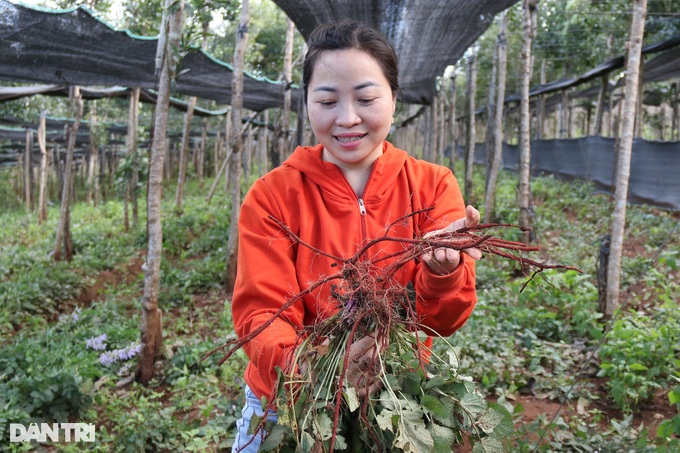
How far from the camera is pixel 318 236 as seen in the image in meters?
1.51

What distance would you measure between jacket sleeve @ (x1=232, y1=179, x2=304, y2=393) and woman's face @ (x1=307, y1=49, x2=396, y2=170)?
0.24 meters

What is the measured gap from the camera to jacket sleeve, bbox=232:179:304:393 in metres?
1.35

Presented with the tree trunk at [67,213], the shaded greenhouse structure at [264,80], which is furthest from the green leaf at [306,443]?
the tree trunk at [67,213]

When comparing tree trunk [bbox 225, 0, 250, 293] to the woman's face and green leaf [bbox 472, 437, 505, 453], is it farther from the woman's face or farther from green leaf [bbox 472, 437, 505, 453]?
green leaf [bbox 472, 437, 505, 453]

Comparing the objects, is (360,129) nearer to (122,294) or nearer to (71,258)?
(122,294)

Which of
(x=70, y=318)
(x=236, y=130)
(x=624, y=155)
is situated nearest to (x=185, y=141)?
(x=236, y=130)

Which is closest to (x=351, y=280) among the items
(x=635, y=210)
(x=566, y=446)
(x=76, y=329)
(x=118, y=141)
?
(x=566, y=446)

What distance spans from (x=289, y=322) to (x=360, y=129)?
1.75ft

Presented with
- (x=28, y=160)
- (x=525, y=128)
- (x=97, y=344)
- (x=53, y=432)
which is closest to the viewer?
(x=53, y=432)

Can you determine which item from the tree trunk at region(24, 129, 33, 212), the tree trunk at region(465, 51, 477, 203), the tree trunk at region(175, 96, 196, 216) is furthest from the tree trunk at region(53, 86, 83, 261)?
the tree trunk at region(465, 51, 477, 203)

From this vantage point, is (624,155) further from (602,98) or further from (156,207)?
(602,98)

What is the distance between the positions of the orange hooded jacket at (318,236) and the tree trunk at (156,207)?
3.00 metres

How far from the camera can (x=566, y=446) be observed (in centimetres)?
287

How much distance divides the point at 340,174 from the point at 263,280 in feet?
1.23
